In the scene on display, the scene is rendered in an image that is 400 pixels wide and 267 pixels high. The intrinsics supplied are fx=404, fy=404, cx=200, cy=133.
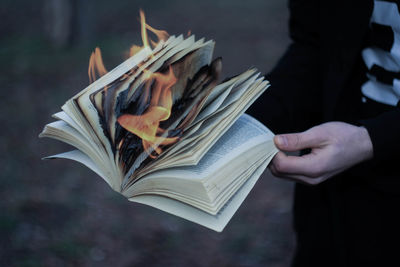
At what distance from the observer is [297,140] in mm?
1238

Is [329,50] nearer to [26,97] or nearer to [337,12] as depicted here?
[337,12]

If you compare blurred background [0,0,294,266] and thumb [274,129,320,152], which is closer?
thumb [274,129,320,152]

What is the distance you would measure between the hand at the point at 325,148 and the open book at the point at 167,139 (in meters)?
0.06

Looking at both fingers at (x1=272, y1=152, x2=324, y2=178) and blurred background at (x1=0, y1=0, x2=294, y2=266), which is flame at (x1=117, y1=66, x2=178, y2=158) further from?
blurred background at (x1=0, y1=0, x2=294, y2=266)

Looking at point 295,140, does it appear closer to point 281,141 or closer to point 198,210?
point 281,141

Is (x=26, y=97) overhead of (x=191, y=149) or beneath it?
beneath

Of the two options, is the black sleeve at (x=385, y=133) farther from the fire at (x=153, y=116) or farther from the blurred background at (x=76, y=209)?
the blurred background at (x=76, y=209)

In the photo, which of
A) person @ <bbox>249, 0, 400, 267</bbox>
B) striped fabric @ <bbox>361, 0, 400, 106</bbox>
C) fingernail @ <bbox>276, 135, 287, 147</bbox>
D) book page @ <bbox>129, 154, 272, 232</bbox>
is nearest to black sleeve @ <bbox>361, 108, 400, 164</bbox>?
person @ <bbox>249, 0, 400, 267</bbox>

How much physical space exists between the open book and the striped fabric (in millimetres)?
437

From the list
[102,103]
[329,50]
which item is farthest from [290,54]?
[102,103]

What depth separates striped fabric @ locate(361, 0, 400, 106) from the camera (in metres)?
1.29

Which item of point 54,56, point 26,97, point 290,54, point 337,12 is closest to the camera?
point 337,12

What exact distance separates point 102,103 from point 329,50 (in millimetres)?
878

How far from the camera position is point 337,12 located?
146 cm
